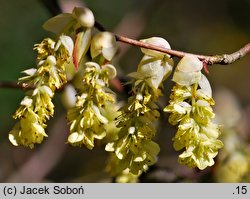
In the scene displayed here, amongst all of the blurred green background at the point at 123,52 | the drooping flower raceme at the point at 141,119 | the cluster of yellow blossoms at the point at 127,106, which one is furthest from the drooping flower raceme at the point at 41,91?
the blurred green background at the point at 123,52

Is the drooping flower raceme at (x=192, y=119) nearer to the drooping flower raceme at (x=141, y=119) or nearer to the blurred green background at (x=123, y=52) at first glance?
the drooping flower raceme at (x=141, y=119)

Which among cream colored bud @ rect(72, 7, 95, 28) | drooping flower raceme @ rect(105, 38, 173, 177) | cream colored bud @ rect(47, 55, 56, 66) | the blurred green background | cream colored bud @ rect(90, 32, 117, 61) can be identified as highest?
cream colored bud @ rect(72, 7, 95, 28)

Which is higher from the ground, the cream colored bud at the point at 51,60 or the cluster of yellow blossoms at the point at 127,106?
the cream colored bud at the point at 51,60

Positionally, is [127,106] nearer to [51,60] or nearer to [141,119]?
[141,119]

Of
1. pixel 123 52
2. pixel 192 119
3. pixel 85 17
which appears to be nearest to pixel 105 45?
pixel 85 17

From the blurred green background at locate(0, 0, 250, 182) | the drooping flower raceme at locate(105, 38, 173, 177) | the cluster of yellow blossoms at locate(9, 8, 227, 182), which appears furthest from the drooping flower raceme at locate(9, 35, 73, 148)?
the blurred green background at locate(0, 0, 250, 182)

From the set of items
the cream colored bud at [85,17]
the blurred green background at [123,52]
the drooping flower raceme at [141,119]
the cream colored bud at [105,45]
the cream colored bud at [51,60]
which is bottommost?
the blurred green background at [123,52]

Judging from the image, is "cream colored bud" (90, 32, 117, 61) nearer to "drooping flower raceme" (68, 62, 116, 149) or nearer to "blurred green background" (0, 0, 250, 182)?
"drooping flower raceme" (68, 62, 116, 149)
